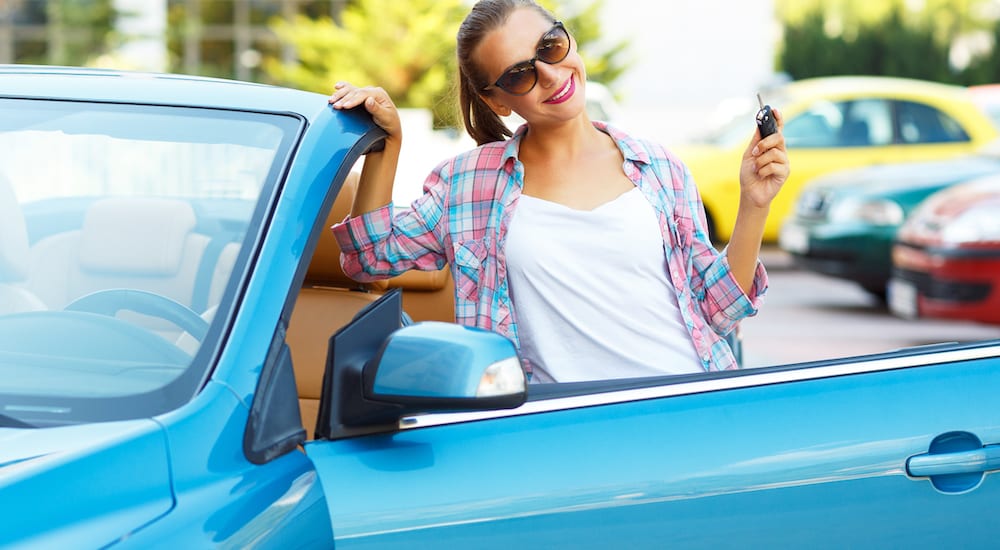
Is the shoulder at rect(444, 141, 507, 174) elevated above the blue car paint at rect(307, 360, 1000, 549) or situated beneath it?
elevated above

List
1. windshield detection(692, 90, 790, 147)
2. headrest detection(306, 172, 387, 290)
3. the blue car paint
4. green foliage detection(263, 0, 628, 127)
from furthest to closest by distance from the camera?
green foliage detection(263, 0, 628, 127), windshield detection(692, 90, 790, 147), headrest detection(306, 172, 387, 290), the blue car paint

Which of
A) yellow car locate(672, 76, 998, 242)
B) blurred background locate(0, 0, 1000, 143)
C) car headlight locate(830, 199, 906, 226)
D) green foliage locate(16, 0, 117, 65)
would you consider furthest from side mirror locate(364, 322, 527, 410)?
green foliage locate(16, 0, 117, 65)

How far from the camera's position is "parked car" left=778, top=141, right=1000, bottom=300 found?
31.8 feet

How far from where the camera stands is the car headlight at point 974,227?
25.2 feet

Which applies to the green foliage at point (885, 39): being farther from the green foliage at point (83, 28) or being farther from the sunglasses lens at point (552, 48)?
the sunglasses lens at point (552, 48)

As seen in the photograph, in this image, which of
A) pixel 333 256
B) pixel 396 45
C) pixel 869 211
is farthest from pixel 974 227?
pixel 396 45

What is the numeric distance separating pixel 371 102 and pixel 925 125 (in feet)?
36.0

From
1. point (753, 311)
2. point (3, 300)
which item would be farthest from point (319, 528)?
point (753, 311)

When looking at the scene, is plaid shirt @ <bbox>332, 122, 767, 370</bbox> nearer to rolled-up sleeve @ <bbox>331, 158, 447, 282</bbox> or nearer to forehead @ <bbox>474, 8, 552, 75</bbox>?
rolled-up sleeve @ <bbox>331, 158, 447, 282</bbox>

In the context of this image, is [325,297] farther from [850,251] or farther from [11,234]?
[850,251]

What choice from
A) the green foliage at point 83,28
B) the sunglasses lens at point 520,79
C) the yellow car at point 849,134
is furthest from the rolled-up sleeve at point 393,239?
the green foliage at point 83,28

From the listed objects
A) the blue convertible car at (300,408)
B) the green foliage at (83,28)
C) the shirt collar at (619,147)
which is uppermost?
the green foliage at (83,28)

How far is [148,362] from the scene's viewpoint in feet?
6.23

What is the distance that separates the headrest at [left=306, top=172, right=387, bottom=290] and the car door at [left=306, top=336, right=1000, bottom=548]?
1.05 metres
